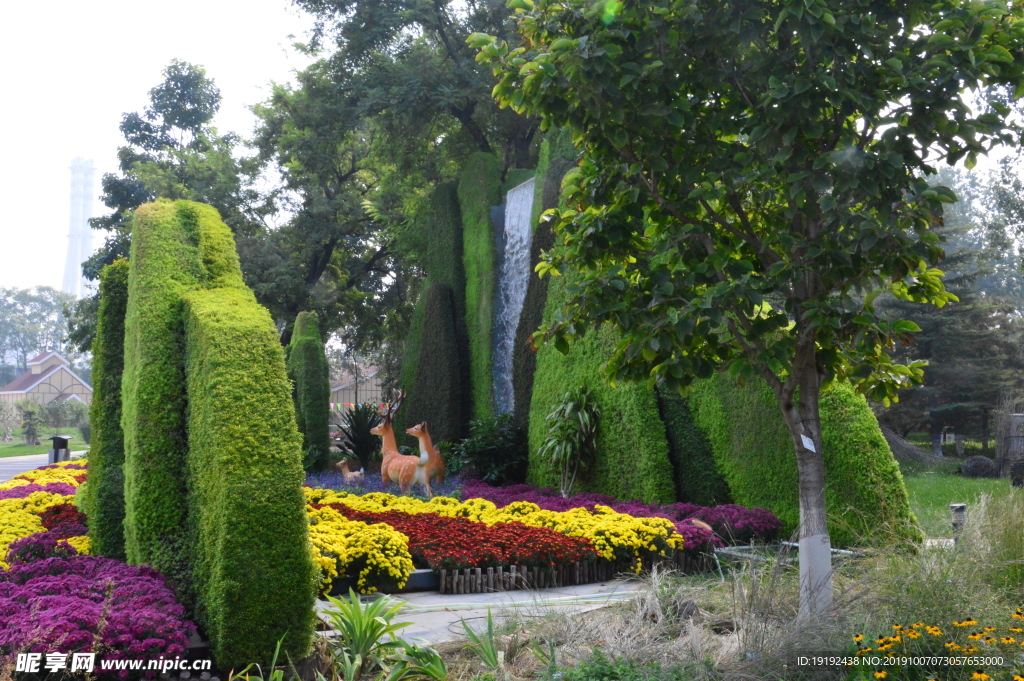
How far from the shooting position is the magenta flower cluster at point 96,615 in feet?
12.3

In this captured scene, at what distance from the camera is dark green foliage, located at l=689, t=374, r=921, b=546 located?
7965 mm

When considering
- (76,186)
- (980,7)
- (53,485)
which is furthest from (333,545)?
(76,186)

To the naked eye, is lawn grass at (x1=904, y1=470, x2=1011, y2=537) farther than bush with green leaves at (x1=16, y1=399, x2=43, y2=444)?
No

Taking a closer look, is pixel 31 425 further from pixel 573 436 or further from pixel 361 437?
pixel 573 436

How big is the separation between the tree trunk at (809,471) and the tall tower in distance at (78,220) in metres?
201

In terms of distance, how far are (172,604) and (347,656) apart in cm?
105

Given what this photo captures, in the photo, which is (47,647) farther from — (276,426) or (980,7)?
(980,7)

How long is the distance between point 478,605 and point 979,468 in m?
15.7

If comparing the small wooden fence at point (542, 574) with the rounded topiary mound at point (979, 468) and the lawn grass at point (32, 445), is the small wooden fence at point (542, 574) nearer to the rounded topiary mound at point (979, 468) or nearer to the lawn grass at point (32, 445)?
the rounded topiary mound at point (979, 468)

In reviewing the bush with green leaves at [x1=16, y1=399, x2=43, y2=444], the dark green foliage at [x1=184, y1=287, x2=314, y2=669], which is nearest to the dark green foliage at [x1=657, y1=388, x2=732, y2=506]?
the dark green foliage at [x1=184, y1=287, x2=314, y2=669]

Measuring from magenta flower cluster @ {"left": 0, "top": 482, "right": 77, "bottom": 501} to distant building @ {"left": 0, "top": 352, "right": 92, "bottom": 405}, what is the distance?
58568 millimetres

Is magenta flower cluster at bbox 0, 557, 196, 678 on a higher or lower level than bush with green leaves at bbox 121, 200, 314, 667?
lower

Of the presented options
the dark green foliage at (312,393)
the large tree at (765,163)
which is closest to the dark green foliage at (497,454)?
the dark green foliage at (312,393)

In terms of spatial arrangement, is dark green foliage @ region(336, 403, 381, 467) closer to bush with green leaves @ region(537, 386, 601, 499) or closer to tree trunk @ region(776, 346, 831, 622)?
bush with green leaves @ region(537, 386, 601, 499)
